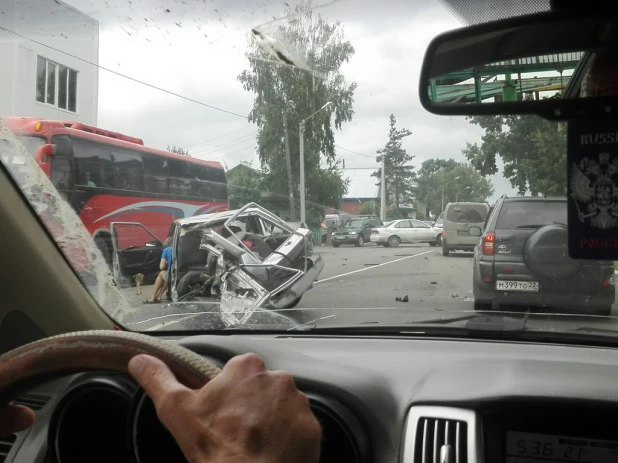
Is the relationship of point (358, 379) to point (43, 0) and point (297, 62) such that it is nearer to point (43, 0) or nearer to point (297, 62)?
point (297, 62)

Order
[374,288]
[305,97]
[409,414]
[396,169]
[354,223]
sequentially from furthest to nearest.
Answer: [354,223] → [374,288] → [396,169] → [305,97] → [409,414]

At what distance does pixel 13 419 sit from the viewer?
1695mm

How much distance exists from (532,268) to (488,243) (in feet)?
1.24

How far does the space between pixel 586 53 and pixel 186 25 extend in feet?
7.91

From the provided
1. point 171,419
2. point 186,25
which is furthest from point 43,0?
point 171,419

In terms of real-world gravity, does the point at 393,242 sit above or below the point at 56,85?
below

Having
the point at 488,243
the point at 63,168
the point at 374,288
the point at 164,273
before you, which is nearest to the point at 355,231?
the point at 374,288

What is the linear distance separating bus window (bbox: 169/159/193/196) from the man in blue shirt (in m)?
1.12

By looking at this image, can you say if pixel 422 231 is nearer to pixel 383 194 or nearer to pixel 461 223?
pixel 383 194

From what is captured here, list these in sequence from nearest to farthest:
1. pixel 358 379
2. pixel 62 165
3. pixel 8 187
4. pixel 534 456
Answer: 1. pixel 534 456
2. pixel 358 379
3. pixel 8 187
4. pixel 62 165

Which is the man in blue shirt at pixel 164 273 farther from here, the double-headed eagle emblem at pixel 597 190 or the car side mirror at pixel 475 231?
the double-headed eagle emblem at pixel 597 190

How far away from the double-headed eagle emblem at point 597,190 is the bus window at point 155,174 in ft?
16.9

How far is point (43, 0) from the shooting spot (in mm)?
3672

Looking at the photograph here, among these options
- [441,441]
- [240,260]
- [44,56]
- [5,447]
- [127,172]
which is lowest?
[5,447]
